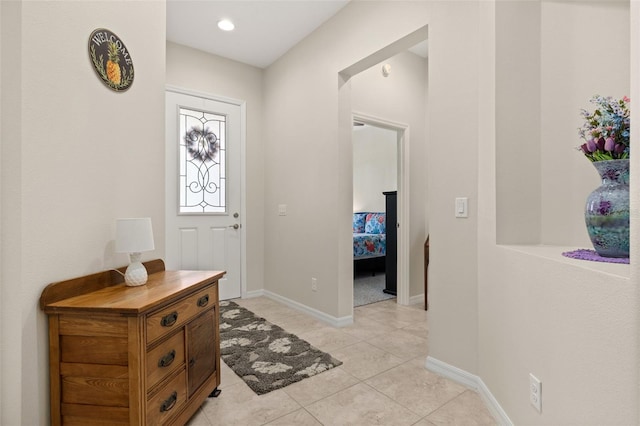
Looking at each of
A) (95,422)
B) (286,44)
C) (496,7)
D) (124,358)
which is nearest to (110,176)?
(124,358)

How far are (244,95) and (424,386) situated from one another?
12.0ft

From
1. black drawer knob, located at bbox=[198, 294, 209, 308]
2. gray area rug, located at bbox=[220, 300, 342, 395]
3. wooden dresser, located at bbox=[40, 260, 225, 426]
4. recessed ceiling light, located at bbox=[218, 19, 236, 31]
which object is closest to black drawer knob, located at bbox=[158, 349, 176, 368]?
wooden dresser, located at bbox=[40, 260, 225, 426]

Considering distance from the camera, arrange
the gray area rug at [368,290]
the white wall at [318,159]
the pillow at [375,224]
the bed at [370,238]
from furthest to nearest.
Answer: the pillow at [375,224]
the bed at [370,238]
the gray area rug at [368,290]
the white wall at [318,159]

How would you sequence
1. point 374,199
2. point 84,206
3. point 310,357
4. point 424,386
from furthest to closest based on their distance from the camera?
point 374,199 < point 310,357 < point 424,386 < point 84,206

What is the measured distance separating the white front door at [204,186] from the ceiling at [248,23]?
62 cm

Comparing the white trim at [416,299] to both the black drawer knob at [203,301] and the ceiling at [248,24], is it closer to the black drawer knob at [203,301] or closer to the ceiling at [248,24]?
the black drawer knob at [203,301]

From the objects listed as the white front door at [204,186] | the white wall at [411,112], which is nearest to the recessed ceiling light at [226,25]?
the white front door at [204,186]

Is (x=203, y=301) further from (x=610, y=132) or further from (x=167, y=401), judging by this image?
(x=610, y=132)

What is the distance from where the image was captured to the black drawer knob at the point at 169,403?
141 cm

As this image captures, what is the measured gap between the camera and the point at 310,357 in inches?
94.5

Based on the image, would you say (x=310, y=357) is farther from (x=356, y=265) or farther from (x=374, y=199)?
(x=374, y=199)

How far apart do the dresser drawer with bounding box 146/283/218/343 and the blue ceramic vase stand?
176 centimetres

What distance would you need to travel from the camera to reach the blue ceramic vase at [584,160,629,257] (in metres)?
1.12

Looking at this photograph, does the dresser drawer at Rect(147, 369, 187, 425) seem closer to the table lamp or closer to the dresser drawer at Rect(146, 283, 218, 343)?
the dresser drawer at Rect(146, 283, 218, 343)
